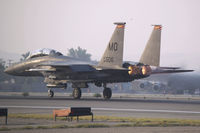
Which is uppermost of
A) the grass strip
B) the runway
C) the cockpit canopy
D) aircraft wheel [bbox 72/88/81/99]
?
the cockpit canopy

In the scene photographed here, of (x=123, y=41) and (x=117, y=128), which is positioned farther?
(x=123, y=41)

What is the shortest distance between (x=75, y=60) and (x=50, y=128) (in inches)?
876

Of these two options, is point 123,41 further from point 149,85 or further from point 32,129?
point 149,85

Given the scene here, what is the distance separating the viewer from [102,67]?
37.8 metres

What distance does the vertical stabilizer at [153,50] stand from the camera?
129 feet

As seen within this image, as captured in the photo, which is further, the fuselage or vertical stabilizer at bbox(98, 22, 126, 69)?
the fuselage

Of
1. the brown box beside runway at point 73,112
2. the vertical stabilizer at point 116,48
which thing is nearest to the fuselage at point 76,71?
the vertical stabilizer at point 116,48

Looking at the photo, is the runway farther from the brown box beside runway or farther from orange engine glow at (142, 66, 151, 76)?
the brown box beside runway

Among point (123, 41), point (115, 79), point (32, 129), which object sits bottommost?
point (32, 129)

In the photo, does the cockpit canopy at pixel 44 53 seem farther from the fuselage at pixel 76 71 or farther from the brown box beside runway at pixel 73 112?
the brown box beside runway at pixel 73 112

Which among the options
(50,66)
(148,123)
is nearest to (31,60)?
(50,66)

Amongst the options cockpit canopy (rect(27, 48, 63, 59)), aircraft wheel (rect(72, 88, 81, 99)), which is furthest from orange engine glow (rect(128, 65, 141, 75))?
cockpit canopy (rect(27, 48, 63, 59))

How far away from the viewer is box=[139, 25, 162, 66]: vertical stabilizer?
39.3 meters

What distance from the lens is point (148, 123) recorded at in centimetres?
2072
